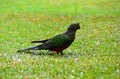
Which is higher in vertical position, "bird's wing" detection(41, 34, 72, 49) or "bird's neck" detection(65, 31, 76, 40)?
"bird's neck" detection(65, 31, 76, 40)

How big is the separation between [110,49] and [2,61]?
585 cm

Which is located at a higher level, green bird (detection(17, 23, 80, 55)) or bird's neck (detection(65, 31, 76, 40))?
bird's neck (detection(65, 31, 76, 40))

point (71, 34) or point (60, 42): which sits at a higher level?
point (71, 34)

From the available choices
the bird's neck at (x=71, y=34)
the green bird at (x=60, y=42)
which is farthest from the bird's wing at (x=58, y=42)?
the bird's neck at (x=71, y=34)

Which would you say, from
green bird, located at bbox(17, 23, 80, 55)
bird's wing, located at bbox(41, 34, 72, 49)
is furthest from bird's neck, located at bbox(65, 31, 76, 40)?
bird's wing, located at bbox(41, 34, 72, 49)

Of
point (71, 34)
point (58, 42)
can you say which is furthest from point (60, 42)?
point (71, 34)

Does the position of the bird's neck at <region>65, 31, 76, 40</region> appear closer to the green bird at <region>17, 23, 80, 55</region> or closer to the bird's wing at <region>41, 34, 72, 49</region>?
the green bird at <region>17, 23, 80, 55</region>

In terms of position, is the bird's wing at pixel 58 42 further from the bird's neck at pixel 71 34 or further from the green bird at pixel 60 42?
the bird's neck at pixel 71 34

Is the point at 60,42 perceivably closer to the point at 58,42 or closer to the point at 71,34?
the point at 58,42

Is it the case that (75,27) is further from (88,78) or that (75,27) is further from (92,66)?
(88,78)

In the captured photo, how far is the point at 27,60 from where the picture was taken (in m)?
14.8

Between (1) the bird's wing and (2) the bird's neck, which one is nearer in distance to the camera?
(1) the bird's wing

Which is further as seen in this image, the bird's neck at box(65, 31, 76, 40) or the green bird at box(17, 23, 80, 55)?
the bird's neck at box(65, 31, 76, 40)

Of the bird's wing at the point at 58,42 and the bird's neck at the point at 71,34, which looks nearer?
the bird's wing at the point at 58,42
